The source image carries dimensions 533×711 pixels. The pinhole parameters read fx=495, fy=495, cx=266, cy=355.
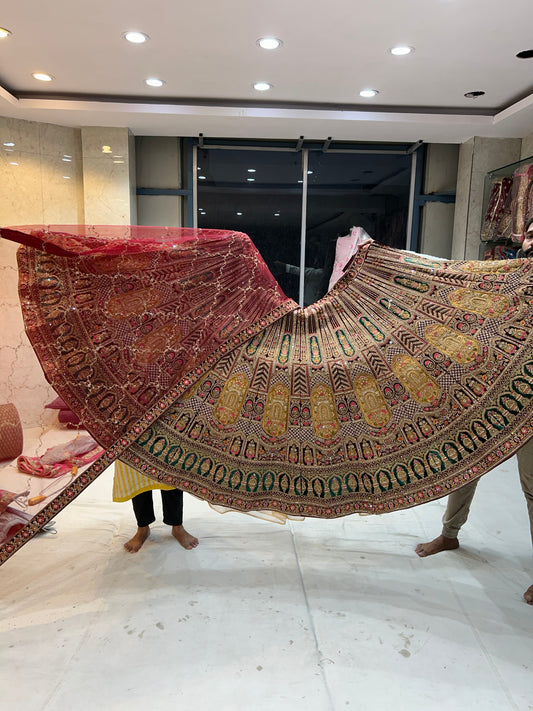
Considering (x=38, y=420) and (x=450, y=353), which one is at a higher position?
(x=450, y=353)

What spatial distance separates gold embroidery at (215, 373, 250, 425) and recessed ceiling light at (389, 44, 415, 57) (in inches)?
96.1

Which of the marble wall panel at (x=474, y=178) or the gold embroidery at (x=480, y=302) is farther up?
the marble wall panel at (x=474, y=178)

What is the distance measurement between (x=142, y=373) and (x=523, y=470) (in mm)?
1469

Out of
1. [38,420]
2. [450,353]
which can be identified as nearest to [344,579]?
[450,353]

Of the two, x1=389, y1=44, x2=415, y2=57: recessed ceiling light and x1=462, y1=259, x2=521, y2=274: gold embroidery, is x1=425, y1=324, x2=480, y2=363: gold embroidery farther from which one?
x1=389, y1=44, x2=415, y2=57: recessed ceiling light

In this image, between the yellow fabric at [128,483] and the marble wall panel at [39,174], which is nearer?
the yellow fabric at [128,483]

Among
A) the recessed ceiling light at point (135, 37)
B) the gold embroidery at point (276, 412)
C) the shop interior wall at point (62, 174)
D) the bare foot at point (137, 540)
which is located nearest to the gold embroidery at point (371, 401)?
the gold embroidery at point (276, 412)

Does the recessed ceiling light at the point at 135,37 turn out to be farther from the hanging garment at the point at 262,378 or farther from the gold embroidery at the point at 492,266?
the gold embroidery at the point at 492,266

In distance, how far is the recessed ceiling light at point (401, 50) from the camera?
2.95 meters

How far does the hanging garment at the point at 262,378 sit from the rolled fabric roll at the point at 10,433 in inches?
15.2

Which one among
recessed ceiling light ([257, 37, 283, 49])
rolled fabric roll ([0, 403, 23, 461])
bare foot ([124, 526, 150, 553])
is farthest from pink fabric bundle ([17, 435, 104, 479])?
recessed ceiling light ([257, 37, 283, 49])

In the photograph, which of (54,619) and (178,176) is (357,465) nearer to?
(54,619)

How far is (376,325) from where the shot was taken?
5.88ft

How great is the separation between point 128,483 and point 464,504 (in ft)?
4.72
